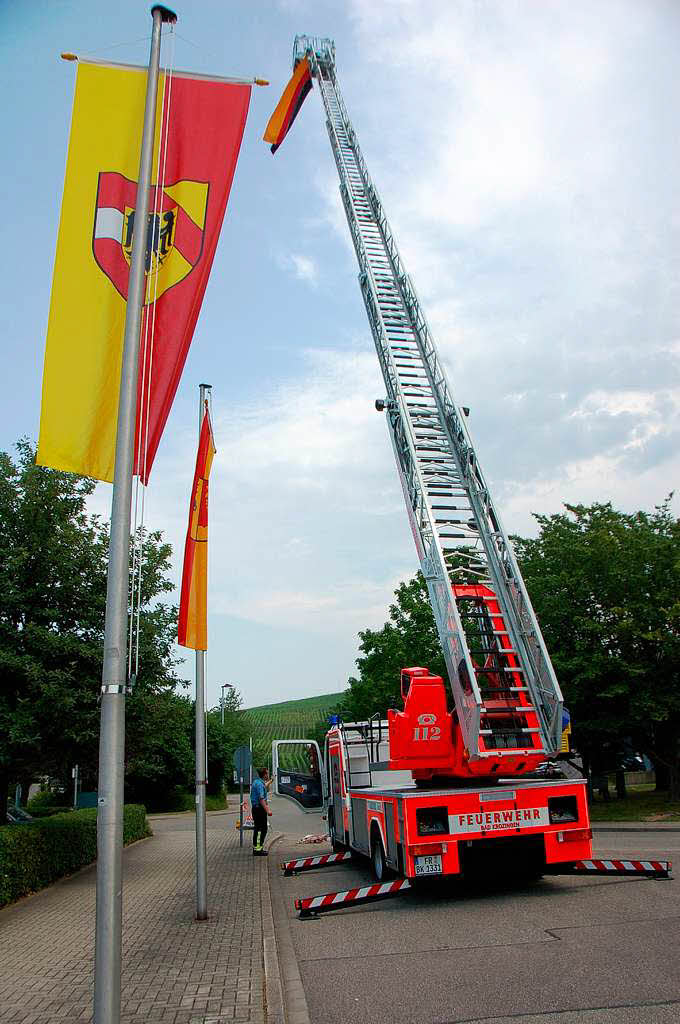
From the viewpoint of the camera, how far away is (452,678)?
34.0 feet

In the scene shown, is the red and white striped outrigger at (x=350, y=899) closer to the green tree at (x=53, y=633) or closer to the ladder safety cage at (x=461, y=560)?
the ladder safety cage at (x=461, y=560)

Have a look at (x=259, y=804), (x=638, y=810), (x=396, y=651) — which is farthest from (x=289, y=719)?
(x=259, y=804)

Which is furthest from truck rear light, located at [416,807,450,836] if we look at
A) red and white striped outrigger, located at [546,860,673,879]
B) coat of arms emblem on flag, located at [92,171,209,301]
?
coat of arms emblem on flag, located at [92,171,209,301]

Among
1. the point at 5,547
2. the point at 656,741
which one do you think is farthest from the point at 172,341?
the point at 656,741

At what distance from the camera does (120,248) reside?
5715 millimetres

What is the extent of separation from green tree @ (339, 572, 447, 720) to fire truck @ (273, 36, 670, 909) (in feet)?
69.5

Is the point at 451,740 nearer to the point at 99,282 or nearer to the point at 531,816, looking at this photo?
the point at 531,816

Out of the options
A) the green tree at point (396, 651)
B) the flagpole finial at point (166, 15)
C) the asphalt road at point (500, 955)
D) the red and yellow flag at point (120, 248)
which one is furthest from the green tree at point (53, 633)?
the green tree at point (396, 651)

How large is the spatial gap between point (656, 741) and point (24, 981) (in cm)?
2437

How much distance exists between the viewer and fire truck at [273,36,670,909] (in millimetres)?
10102

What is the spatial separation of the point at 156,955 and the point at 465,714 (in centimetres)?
441

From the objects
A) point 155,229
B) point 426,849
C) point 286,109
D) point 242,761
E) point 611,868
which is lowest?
point 611,868

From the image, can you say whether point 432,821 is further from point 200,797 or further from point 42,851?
point 42,851

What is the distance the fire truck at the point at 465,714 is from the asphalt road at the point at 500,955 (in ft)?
1.63
